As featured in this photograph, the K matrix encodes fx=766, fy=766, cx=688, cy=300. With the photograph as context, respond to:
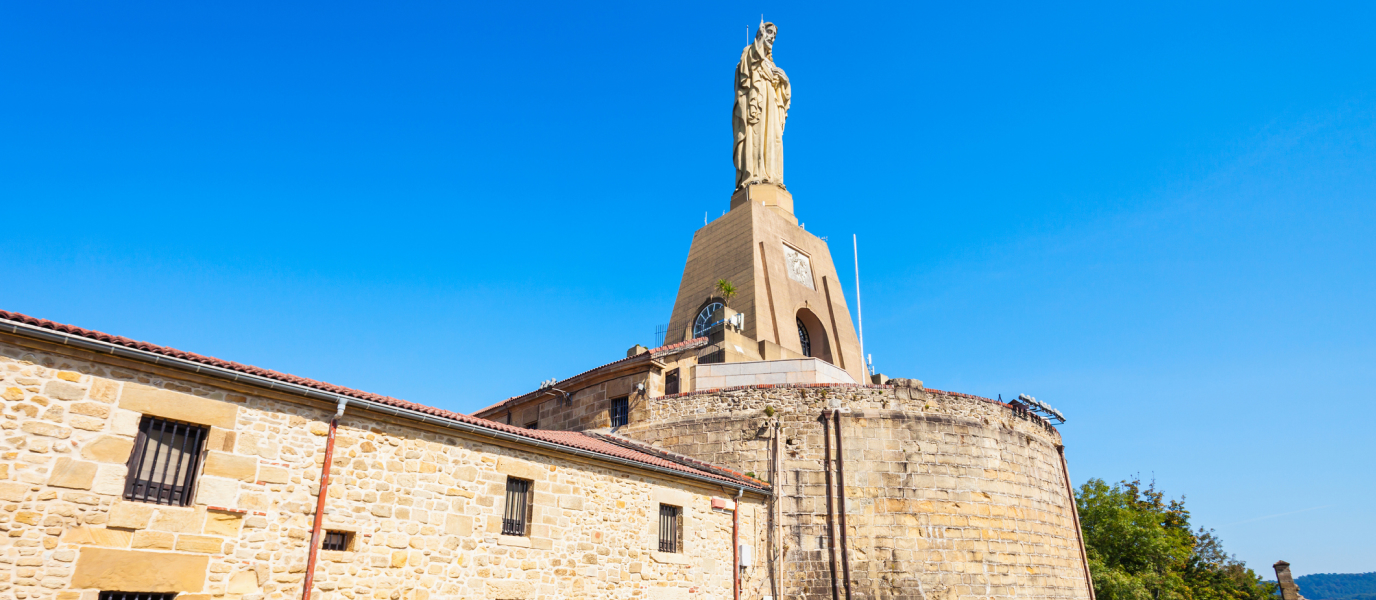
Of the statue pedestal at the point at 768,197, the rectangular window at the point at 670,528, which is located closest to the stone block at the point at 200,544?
the rectangular window at the point at 670,528

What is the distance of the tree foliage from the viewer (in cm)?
2723

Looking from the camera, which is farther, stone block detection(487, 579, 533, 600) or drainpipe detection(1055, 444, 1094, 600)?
drainpipe detection(1055, 444, 1094, 600)

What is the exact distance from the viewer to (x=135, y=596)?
31.2ft

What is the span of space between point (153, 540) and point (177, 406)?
172 cm

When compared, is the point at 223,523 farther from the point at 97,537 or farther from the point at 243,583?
the point at 97,537

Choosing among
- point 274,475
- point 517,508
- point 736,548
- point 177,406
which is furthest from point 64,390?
point 736,548

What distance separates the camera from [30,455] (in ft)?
29.4

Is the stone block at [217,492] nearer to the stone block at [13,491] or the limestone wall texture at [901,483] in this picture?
the stone block at [13,491]

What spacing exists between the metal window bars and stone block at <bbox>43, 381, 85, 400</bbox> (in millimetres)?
3637

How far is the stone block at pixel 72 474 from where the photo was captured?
9.11 metres

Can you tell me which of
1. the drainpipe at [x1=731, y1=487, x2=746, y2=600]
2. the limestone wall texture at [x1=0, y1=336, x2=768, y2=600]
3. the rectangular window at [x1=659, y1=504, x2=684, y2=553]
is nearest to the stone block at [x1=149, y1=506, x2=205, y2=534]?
the limestone wall texture at [x1=0, y1=336, x2=768, y2=600]

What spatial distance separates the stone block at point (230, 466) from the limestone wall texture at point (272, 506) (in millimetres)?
17

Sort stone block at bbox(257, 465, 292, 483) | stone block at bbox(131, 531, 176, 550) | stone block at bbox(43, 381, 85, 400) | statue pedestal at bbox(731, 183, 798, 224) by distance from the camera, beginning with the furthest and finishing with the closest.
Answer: statue pedestal at bbox(731, 183, 798, 224) → stone block at bbox(257, 465, 292, 483) → stone block at bbox(131, 531, 176, 550) → stone block at bbox(43, 381, 85, 400)

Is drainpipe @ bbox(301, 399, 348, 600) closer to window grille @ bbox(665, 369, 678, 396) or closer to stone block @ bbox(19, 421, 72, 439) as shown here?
stone block @ bbox(19, 421, 72, 439)
